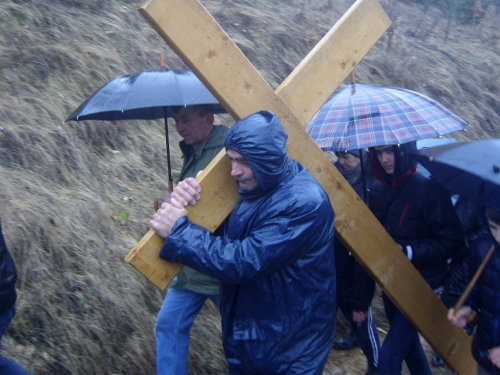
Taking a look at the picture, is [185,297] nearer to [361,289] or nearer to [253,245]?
[253,245]

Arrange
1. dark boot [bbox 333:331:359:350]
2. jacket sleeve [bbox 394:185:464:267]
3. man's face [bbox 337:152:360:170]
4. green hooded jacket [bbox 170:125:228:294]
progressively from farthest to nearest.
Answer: dark boot [bbox 333:331:359:350] → man's face [bbox 337:152:360:170] → jacket sleeve [bbox 394:185:464:267] → green hooded jacket [bbox 170:125:228:294]

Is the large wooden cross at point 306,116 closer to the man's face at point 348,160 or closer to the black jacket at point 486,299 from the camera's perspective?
the black jacket at point 486,299

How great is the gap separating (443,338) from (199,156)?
1.77m

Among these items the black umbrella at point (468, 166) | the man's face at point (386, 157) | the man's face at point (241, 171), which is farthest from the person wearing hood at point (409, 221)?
the man's face at point (241, 171)

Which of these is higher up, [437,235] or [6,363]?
[437,235]

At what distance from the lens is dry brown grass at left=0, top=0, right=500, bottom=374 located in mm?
3732

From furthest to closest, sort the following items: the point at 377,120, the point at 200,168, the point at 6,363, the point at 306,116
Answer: the point at 200,168, the point at 377,120, the point at 6,363, the point at 306,116

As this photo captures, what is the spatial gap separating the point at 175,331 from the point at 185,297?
0.20 meters

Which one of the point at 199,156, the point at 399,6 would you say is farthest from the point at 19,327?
the point at 399,6

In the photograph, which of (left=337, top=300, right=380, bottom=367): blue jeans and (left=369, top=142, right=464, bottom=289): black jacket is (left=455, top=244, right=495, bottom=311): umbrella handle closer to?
(left=369, top=142, right=464, bottom=289): black jacket

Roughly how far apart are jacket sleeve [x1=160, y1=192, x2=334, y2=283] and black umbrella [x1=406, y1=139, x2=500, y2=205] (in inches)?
33.3

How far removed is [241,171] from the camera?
7.37 feet

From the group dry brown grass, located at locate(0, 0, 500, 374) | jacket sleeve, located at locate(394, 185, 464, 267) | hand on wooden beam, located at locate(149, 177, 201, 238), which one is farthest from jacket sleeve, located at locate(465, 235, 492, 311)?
dry brown grass, located at locate(0, 0, 500, 374)

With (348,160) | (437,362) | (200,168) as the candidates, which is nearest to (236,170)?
(200,168)
